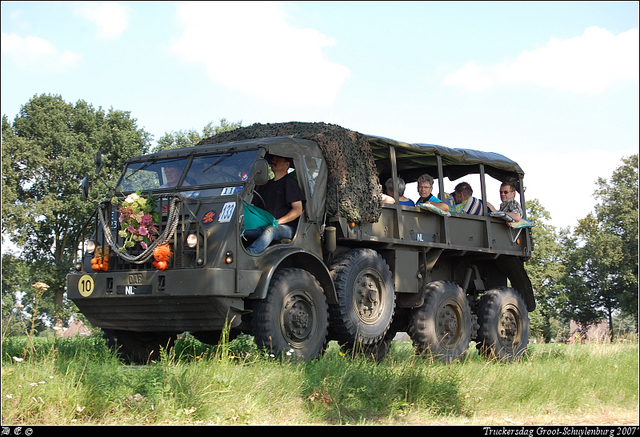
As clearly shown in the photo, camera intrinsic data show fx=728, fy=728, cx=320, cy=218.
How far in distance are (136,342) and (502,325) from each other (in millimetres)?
6269

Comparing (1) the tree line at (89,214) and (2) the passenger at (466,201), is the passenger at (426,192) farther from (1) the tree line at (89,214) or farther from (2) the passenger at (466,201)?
(1) the tree line at (89,214)

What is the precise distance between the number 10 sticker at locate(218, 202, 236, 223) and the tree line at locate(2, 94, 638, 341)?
2333 centimetres

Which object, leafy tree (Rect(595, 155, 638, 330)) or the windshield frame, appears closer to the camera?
the windshield frame

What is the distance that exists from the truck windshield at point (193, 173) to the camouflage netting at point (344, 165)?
1302 mm

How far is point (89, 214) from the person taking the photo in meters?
34.9

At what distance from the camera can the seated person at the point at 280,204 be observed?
8680 millimetres

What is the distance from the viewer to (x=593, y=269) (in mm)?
48438

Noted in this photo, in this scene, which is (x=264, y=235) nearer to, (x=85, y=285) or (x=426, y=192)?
(x=85, y=285)

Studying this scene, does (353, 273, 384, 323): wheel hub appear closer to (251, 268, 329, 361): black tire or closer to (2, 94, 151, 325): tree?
(251, 268, 329, 361): black tire

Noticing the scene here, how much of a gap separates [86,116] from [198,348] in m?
30.1

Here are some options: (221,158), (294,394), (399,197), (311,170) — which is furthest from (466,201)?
(294,394)

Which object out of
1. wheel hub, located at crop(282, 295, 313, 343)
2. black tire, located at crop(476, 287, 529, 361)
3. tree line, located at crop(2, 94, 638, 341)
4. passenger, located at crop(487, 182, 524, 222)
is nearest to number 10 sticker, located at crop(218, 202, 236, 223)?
wheel hub, located at crop(282, 295, 313, 343)

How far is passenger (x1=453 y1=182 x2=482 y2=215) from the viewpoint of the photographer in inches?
491

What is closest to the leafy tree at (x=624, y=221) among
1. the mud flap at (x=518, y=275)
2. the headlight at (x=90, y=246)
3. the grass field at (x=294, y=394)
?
the mud flap at (x=518, y=275)
